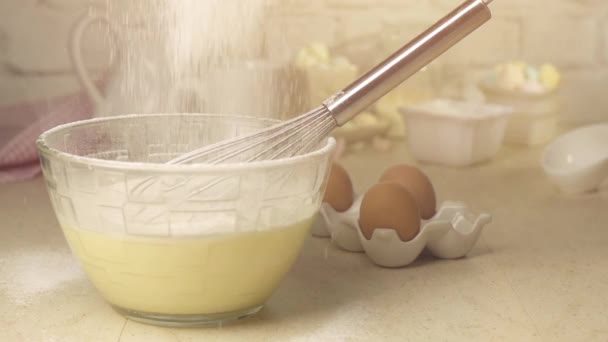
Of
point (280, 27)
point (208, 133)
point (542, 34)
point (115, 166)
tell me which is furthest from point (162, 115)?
point (542, 34)

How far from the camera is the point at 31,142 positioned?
1.03 m

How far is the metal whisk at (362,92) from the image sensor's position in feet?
1.87

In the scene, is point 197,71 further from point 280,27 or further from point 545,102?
point 545,102

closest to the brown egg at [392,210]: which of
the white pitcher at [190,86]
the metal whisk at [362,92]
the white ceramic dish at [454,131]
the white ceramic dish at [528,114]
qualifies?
the metal whisk at [362,92]

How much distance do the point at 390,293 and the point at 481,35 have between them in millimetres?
776

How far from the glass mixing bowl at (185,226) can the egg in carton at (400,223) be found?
13 cm

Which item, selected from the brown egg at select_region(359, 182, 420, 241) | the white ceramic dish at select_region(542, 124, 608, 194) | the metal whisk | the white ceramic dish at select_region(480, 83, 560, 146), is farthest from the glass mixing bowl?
the white ceramic dish at select_region(480, 83, 560, 146)

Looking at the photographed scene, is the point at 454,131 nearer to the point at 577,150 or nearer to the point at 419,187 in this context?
the point at 577,150

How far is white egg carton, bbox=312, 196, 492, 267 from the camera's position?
2.27 ft

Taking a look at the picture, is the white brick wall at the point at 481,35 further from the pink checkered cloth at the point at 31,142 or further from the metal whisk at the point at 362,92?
the metal whisk at the point at 362,92

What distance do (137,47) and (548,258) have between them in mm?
633

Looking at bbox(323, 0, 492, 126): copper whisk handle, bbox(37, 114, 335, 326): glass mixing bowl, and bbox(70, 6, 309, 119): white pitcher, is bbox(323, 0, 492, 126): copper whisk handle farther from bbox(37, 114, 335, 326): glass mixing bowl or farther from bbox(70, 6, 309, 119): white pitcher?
bbox(70, 6, 309, 119): white pitcher

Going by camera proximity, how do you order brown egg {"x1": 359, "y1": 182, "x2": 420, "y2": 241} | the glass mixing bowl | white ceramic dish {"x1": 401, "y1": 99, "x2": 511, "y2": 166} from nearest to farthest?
the glass mixing bowl < brown egg {"x1": 359, "y1": 182, "x2": 420, "y2": 241} < white ceramic dish {"x1": 401, "y1": 99, "x2": 511, "y2": 166}

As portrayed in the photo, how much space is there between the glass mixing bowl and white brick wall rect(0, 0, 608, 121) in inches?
28.7
